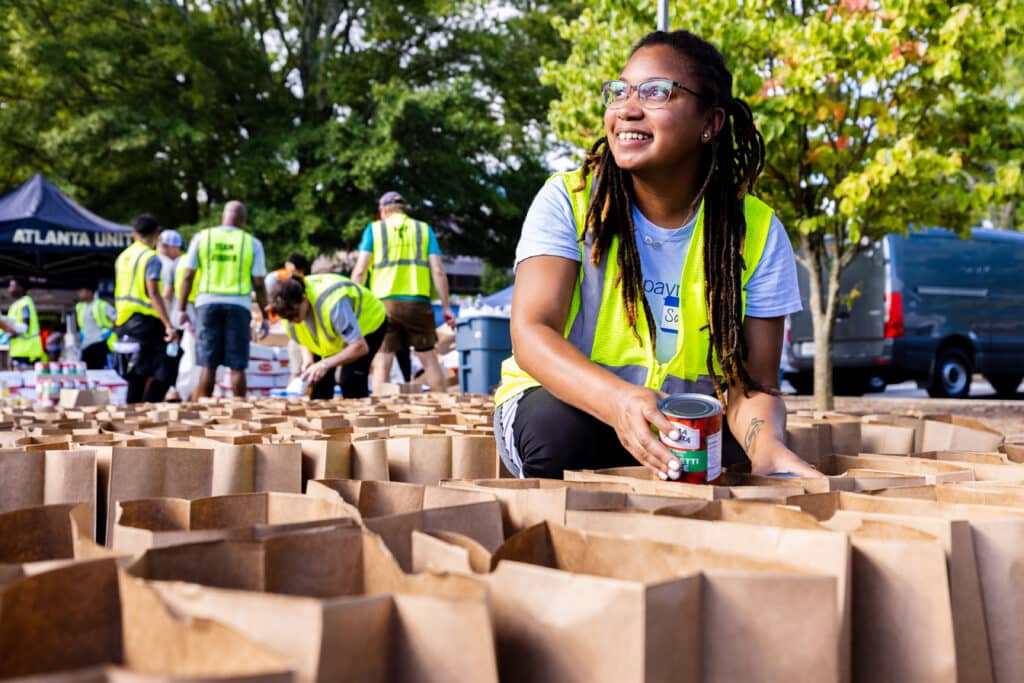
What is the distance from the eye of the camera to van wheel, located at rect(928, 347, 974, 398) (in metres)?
12.6

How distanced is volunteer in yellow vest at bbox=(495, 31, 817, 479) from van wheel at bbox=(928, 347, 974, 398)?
10921mm

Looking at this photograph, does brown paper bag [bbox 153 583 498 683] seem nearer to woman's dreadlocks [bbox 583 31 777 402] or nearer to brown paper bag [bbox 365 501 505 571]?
brown paper bag [bbox 365 501 505 571]

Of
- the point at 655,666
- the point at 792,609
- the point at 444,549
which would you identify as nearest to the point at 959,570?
the point at 792,609

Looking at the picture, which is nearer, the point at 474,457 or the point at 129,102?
the point at 474,457

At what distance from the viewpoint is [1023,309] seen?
13031 mm

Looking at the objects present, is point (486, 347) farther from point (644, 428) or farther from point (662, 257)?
point (644, 428)

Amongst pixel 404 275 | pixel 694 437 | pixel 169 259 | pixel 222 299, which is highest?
pixel 169 259

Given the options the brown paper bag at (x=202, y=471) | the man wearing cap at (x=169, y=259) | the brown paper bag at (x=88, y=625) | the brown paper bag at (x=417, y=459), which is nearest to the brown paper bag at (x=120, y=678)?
the brown paper bag at (x=88, y=625)

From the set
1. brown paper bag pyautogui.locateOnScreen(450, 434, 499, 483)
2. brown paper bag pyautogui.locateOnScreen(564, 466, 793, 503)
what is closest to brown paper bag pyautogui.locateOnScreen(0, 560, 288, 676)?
brown paper bag pyautogui.locateOnScreen(564, 466, 793, 503)

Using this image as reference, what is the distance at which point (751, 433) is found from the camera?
234 centimetres

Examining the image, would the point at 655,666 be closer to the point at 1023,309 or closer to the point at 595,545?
the point at 595,545

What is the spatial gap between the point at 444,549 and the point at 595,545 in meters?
0.16

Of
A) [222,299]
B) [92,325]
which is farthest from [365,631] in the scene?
[92,325]

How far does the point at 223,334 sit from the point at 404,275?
1.45 meters
